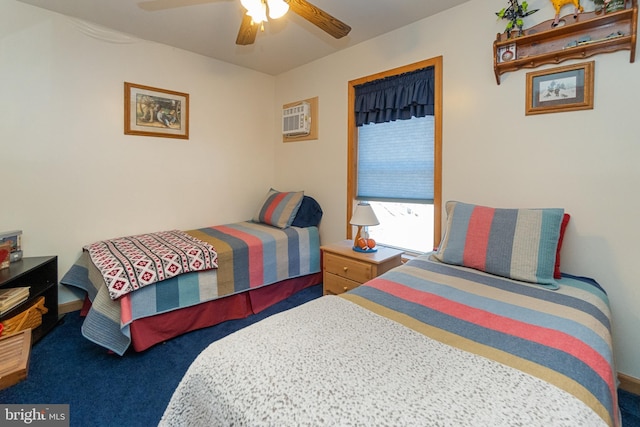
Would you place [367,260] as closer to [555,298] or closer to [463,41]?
[555,298]

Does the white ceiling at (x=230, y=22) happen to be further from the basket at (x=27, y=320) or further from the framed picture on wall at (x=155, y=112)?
the basket at (x=27, y=320)

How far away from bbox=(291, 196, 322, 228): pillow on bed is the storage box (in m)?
2.16

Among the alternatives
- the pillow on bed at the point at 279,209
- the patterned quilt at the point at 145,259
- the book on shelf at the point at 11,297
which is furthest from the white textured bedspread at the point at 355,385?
the pillow on bed at the point at 279,209

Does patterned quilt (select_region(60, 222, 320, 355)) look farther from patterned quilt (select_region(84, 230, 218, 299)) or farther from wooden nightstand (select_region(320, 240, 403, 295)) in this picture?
wooden nightstand (select_region(320, 240, 403, 295))

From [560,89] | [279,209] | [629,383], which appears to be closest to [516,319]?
[629,383]

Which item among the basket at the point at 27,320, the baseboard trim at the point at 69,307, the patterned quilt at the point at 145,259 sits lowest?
the baseboard trim at the point at 69,307

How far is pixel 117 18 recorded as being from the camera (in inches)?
96.6

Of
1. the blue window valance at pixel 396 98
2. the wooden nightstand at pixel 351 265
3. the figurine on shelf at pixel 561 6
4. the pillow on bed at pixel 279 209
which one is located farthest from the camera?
the pillow on bed at pixel 279 209

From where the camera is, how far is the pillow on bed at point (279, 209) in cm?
315

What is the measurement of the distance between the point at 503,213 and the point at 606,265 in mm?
649

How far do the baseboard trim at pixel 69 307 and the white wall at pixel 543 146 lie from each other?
336 cm

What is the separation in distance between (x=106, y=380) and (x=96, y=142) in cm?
201

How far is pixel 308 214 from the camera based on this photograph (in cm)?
324

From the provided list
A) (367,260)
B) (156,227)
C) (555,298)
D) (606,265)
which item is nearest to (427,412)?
(555,298)
